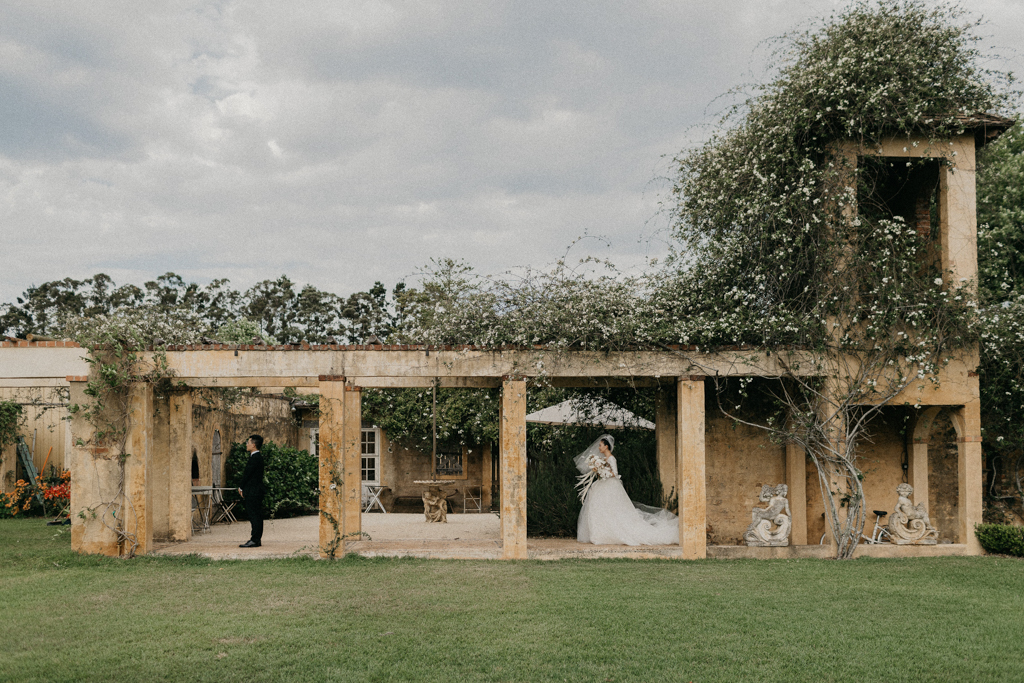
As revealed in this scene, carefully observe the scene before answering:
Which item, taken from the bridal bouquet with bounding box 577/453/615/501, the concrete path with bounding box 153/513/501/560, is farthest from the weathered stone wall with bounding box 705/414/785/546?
the concrete path with bounding box 153/513/501/560

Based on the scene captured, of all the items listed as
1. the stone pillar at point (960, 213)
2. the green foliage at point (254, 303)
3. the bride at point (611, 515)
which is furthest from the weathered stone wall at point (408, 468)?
the green foliage at point (254, 303)

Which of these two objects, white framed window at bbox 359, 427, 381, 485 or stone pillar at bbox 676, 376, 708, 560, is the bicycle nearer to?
stone pillar at bbox 676, 376, 708, 560

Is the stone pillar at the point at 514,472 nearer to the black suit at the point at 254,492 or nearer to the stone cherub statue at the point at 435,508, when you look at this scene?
the black suit at the point at 254,492

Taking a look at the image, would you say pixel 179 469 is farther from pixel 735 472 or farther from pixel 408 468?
pixel 735 472

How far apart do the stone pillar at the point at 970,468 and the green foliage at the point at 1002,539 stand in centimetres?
12

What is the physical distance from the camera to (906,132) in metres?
10.8

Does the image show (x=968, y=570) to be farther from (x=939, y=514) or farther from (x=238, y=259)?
(x=238, y=259)

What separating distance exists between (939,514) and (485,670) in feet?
31.9

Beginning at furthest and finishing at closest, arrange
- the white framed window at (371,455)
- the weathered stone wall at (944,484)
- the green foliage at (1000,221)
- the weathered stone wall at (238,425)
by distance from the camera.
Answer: the white framed window at (371,455) < the green foliage at (1000,221) < the weathered stone wall at (238,425) < the weathered stone wall at (944,484)

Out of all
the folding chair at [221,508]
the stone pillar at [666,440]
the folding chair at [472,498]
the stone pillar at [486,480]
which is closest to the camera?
the stone pillar at [666,440]

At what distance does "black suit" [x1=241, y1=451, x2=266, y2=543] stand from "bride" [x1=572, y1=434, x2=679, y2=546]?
4.79m

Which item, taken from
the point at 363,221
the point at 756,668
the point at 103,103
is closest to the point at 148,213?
the point at 363,221

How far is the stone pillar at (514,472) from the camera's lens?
33.1 ft

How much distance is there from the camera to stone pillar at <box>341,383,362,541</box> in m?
10.3
